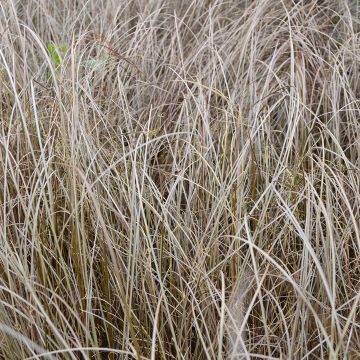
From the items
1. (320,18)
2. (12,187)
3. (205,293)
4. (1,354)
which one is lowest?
(1,354)

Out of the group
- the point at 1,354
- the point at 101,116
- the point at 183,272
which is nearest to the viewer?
the point at 1,354

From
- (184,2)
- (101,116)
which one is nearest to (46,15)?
(184,2)

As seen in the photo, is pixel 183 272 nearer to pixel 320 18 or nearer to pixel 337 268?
pixel 337 268

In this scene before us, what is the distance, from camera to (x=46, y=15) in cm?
240

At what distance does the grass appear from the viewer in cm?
132

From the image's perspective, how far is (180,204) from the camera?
167 cm

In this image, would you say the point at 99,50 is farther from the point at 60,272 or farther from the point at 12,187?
the point at 60,272

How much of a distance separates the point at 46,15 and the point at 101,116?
2.76ft

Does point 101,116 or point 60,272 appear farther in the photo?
point 101,116

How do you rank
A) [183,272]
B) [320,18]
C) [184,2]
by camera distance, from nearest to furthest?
[183,272] < [320,18] < [184,2]

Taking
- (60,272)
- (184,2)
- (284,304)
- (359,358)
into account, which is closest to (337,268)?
(284,304)

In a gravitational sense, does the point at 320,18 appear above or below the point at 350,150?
above

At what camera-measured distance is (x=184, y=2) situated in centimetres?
255

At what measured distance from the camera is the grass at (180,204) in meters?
1.32
